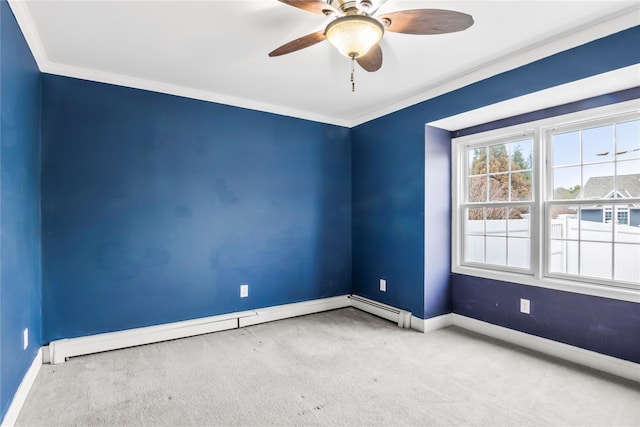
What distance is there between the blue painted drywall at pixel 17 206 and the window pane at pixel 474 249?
3682 mm

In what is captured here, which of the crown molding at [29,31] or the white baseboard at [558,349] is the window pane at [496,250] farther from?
the crown molding at [29,31]

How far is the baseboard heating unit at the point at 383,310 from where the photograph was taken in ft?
11.3

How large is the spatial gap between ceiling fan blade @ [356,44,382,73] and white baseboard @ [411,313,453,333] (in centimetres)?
242

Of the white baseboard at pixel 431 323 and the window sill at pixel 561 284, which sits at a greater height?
the window sill at pixel 561 284

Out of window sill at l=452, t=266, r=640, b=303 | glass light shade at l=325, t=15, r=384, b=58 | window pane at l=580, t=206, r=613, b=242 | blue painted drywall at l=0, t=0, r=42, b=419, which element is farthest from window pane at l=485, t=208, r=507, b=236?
blue painted drywall at l=0, t=0, r=42, b=419

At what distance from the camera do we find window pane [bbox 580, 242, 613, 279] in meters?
2.58

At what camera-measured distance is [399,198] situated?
3648 millimetres

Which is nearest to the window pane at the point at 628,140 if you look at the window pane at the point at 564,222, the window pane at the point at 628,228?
the window pane at the point at 628,228

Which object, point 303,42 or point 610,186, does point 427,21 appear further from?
point 610,186

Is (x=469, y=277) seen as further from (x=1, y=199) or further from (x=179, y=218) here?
(x=1, y=199)

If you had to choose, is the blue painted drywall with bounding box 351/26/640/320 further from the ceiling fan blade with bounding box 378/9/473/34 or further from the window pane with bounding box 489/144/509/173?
the ceiling fan blade with bounding box 378/9/473/34

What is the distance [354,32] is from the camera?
1.69 metres

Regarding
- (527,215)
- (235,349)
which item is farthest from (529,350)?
(235,349)

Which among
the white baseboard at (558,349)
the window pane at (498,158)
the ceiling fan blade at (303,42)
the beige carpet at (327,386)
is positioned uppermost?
the ceiling fan blade at (303,42)
